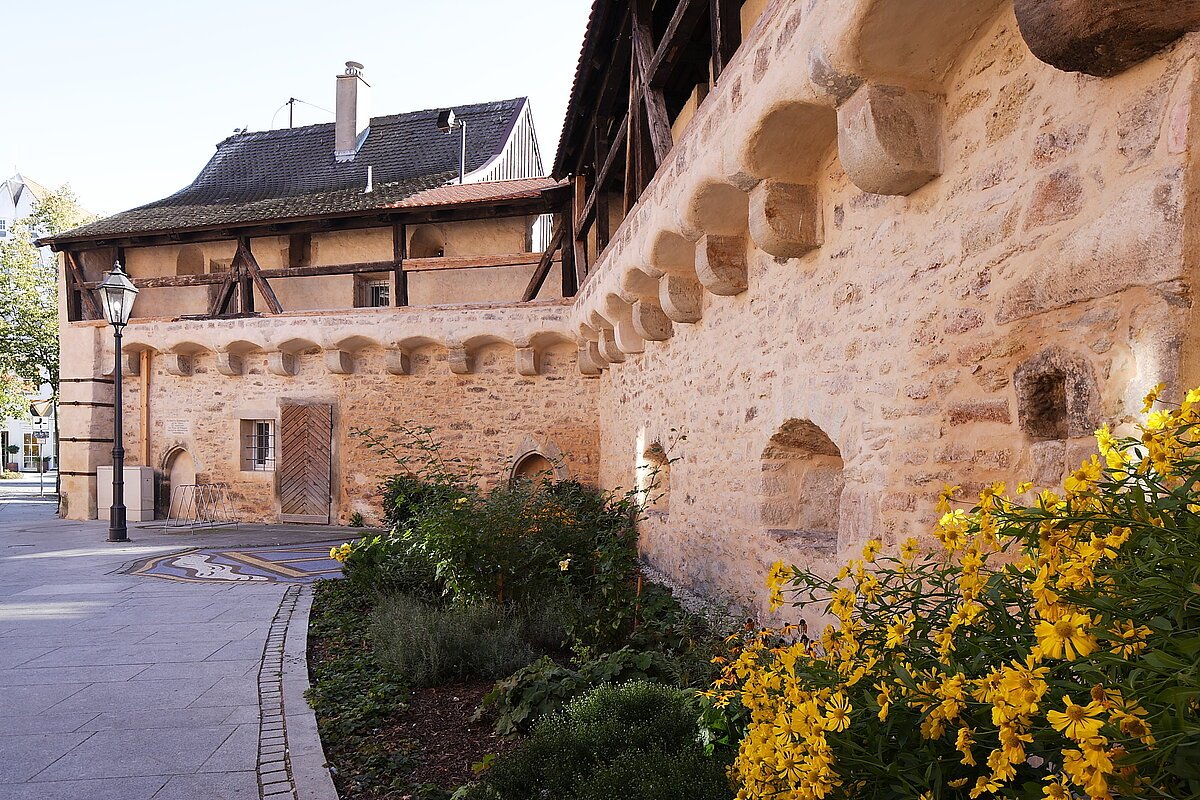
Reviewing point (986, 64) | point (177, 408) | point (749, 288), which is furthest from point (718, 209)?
point (177, 408)

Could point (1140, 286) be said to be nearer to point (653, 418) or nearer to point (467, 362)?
point (653, 418)

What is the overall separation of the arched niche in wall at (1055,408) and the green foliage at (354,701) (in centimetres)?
248

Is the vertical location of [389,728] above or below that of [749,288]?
below

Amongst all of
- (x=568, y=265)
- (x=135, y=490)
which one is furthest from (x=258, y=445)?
(x=568, y=265)

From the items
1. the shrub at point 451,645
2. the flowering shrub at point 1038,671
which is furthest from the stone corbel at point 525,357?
the flowering shrub at point 1038,671

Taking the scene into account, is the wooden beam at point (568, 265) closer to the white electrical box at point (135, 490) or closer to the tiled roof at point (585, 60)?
the tiled roof at point (585, 60)

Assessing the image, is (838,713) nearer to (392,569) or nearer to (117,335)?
(392,569)

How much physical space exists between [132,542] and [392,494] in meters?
3.46

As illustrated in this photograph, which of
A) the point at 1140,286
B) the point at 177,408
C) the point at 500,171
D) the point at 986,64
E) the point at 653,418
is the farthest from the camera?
the point at 500,171

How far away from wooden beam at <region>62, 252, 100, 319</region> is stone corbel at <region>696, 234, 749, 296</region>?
12.1 metres

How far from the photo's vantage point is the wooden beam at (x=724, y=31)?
4.38 m

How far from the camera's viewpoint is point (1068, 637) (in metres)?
0.98

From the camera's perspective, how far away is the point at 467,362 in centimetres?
1107

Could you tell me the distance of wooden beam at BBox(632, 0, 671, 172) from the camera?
543 cm
